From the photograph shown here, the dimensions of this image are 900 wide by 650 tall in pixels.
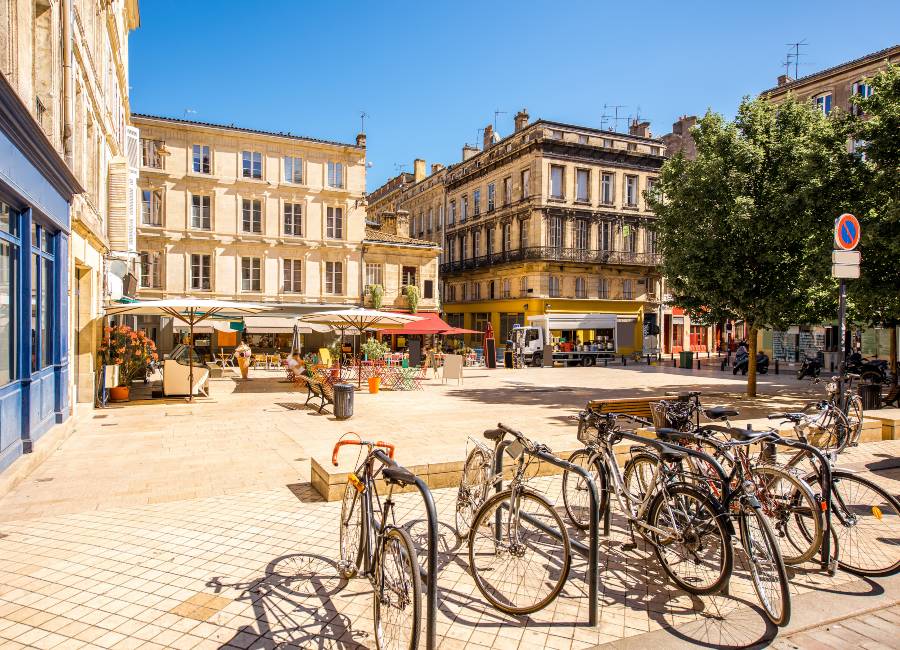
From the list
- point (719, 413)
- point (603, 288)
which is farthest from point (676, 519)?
point (603, 288)

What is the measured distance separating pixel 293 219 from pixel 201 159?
17.5ft

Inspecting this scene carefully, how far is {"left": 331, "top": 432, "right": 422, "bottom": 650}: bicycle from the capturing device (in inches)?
119

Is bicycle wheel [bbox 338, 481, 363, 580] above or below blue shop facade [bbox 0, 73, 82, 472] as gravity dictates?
below

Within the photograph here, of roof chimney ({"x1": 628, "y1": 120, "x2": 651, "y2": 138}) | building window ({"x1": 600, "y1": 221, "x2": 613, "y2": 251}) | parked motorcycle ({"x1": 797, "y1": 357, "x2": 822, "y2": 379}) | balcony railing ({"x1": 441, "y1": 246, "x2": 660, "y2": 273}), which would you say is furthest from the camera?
roof chimney ({"x1": 628, "y1": 120, "x2": 651, "y2": 138})

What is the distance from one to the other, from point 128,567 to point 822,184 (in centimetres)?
1375

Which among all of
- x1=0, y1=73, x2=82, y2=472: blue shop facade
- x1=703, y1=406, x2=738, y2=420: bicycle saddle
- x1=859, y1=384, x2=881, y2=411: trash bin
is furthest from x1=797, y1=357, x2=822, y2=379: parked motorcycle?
x1=0, y1=73, x2=82, y2=472: blue shop facade

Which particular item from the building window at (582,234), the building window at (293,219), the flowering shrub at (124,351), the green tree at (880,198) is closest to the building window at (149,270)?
the building window at (293,219)

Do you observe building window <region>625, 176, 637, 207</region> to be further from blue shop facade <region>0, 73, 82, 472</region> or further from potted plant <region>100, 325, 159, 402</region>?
blue shop facade <region>0, 73, 82, 472</region>

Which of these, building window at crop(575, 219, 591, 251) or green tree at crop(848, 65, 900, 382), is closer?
green tree at crop(848, 65, 900, 382)

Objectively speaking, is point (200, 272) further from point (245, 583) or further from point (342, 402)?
point (245, 583)

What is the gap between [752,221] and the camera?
13.7m

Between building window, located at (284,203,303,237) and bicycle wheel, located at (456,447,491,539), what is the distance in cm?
2873

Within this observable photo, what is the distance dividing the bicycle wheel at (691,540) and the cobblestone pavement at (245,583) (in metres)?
0.14

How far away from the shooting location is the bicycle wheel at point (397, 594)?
297 centimetres
